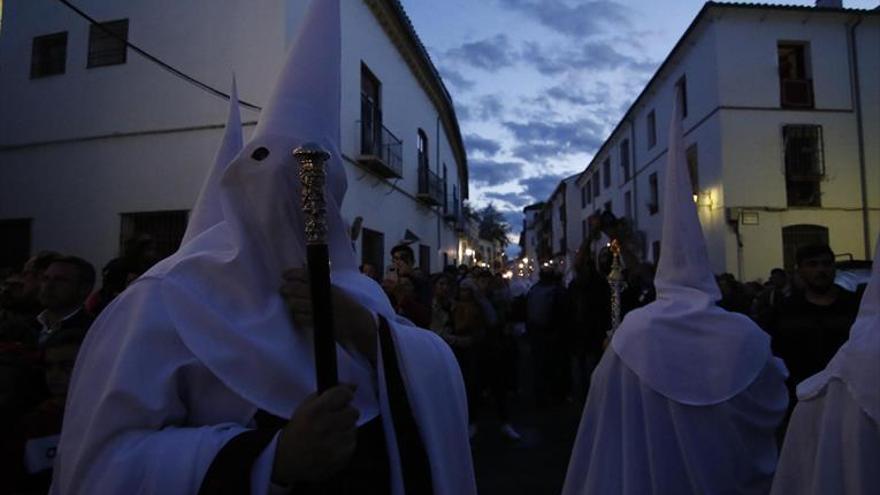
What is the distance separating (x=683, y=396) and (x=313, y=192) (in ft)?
8.66

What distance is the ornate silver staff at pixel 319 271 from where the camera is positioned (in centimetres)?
119

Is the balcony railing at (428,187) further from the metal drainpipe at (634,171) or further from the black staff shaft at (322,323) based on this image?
the black staff shaft at (322,323)

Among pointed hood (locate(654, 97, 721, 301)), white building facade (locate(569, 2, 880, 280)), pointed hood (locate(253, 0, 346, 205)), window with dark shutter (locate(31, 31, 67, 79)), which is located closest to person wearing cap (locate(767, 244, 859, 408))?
pointed hood (locate(654, 97, 721, 301))

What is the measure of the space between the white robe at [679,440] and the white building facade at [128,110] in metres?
6.64

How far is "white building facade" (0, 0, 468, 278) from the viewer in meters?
10.3

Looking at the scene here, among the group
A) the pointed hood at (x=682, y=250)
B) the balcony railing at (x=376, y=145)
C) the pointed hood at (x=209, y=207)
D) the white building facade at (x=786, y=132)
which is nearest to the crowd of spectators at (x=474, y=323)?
the pointed hood at (x=209, y=207)

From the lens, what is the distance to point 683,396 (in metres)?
3.18

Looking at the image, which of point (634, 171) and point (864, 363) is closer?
point (864, 363)

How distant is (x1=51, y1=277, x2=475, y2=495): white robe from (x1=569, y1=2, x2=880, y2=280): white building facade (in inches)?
677

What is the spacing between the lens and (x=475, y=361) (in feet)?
22.9

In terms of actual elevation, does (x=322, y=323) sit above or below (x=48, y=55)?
below

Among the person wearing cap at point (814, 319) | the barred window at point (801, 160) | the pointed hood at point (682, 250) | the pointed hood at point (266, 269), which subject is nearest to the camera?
the pointed hood at point (266, 269)

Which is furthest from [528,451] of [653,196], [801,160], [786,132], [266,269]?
[653,196]

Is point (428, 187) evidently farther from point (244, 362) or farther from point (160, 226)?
point (244, 362)
